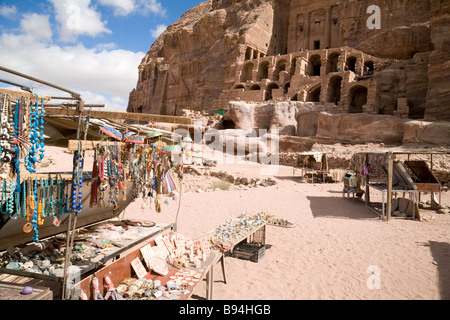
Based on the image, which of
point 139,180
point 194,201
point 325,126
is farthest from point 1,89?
point 325,126

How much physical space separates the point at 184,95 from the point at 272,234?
130ft

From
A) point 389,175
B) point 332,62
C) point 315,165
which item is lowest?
point 389,175

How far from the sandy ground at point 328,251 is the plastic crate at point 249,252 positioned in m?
0.13

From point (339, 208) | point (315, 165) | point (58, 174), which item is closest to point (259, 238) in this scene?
point (58, 174)

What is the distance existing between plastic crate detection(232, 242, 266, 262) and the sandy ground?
13cm

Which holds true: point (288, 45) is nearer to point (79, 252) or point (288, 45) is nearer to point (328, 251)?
point (328, 251)

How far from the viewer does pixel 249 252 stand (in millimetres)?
6191

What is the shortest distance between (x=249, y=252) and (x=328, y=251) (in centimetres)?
203

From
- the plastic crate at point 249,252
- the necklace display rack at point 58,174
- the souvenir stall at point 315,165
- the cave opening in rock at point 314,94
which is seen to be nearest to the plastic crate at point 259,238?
the plastic crate at point 249,252

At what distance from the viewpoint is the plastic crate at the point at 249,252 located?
239 inches

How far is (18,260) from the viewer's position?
11.5 feet

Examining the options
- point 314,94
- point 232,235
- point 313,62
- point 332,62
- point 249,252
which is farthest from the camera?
point 313,62

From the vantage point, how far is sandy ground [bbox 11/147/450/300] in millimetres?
4922

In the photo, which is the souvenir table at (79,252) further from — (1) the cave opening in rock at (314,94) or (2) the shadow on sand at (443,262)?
(1) the cave opening in rock at (314,94)
